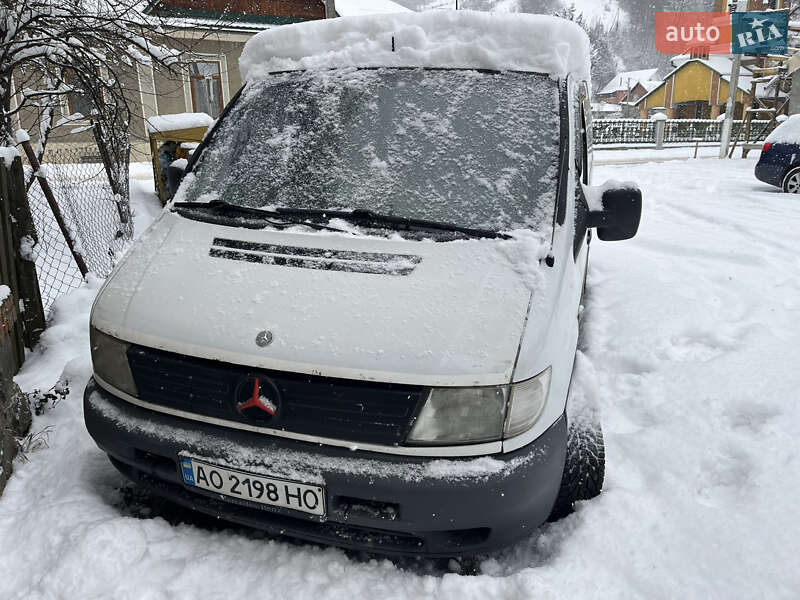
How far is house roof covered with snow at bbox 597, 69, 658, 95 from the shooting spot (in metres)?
70.9

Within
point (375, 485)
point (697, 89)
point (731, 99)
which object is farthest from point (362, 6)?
point (697, 89)

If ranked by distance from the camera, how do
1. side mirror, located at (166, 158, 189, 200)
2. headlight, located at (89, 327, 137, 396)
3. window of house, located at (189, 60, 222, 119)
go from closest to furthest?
1. headlight, located at (89, 327, 137, 396)
2. side mirror, located at (166, 158, 189, 200)
3. window of house, located at (189, 60, 222, 119)

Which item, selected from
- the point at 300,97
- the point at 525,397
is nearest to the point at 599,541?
the point at 525,397

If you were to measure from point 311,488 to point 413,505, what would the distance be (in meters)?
0.32

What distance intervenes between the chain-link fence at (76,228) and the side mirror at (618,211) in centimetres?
433

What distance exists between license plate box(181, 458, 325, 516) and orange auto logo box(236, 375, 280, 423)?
200mm

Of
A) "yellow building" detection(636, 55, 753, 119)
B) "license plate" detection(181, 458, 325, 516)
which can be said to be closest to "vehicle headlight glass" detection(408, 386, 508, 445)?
"license plate" detection(181, 458, 325, 516)

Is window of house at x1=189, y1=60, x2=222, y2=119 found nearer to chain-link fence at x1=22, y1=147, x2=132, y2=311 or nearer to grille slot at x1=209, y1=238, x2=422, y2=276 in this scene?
chain-link fence at x1=22, y1=147, x2=132, y2=311

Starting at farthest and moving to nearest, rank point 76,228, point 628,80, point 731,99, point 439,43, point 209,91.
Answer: point 628,80
point 209,91
point 731,99
point 76,228
point 439,43

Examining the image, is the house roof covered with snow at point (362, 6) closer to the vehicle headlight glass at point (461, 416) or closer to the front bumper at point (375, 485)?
the front bumper at point (375, 485)

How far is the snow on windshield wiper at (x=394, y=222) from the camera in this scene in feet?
7.66

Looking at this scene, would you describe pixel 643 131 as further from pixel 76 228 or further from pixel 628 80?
pixel 628 80

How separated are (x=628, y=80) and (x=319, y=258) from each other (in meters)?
80.1

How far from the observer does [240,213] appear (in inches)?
102
